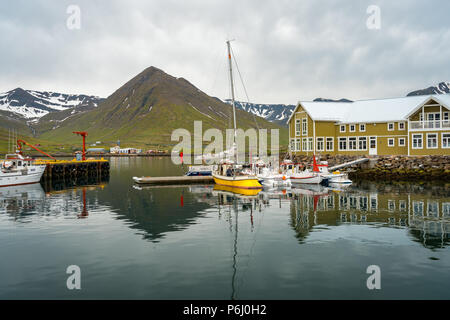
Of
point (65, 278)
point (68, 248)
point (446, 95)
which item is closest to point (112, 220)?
point (68, 248)

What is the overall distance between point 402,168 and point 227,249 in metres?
54.2

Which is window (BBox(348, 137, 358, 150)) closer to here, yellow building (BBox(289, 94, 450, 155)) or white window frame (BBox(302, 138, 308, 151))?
yellow building (BBox(289, 94, 450, 155))

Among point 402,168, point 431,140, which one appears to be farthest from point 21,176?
point 431,140

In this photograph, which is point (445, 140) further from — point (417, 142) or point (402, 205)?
point (402, 205)

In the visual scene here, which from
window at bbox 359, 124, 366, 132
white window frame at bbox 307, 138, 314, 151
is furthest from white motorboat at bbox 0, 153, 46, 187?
window at bbox 359, 124, 366, 132

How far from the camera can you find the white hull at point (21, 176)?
57.3 metres

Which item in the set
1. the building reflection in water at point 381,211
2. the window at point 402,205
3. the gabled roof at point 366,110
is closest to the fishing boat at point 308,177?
the building reflection in water at point 381,211

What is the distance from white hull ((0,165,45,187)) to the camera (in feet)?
188

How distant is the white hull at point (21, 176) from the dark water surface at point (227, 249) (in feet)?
78.2

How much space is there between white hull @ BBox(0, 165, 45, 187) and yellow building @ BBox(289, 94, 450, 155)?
5233 cm

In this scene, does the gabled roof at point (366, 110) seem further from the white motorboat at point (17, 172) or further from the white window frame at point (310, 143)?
the white motorboat at point (17, 172)

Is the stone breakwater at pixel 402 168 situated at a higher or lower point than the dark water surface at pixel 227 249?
higher

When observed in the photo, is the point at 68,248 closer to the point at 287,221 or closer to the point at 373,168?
the point at 287,221

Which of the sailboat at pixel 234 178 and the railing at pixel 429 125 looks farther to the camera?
the railing at pixel 429 125
